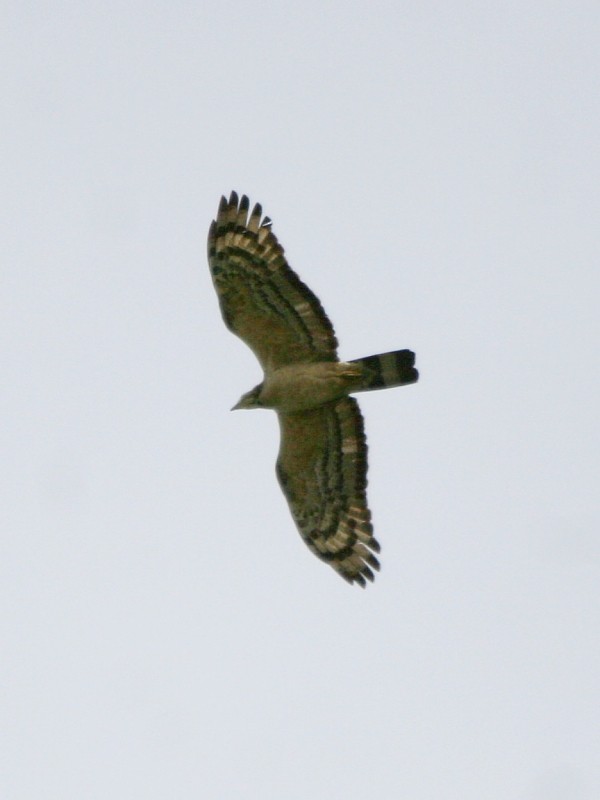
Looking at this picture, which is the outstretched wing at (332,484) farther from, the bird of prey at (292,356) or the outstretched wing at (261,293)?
the outstretched wing at (261,293)

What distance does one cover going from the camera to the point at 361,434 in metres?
17.2

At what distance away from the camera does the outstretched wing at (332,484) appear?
56.3 ft

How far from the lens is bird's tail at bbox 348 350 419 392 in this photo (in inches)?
656

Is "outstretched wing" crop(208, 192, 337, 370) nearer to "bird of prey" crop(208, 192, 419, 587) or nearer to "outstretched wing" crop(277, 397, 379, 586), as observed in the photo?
"bird of prey" crop(208, 192, 419, 587)

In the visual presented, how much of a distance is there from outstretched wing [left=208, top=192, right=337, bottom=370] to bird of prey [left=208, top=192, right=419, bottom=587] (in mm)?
10

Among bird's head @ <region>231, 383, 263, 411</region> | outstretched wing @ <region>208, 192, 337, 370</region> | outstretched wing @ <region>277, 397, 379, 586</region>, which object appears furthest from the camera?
outstretched wing @ <region>277, 397, 379, 586</region>

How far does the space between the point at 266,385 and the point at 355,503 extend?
174 cm

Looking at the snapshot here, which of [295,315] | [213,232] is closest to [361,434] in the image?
[295,315]

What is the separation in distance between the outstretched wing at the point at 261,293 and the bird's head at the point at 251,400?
1.48 feet

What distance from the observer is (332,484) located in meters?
17.4

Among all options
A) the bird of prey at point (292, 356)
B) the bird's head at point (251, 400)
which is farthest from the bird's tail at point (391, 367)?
the bird's head at point (251, 400)

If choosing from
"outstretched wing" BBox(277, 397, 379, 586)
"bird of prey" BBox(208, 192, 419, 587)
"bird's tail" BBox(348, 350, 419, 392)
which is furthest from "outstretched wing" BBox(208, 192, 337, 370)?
"outstretched wing" BBox(277, 397, 379, 586)

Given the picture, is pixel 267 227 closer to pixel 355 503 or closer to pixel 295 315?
pixel 295 315

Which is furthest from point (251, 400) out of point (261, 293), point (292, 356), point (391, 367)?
point (391, 367)
